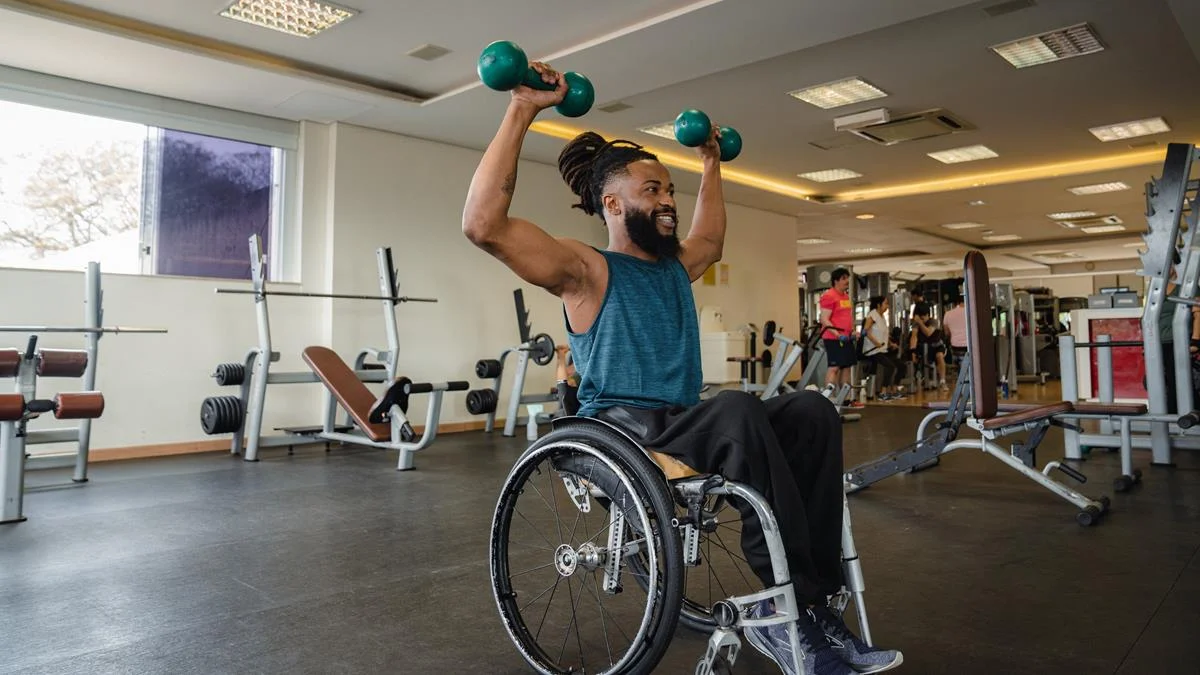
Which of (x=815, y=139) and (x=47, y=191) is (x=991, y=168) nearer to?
→ (x=815, y=139)

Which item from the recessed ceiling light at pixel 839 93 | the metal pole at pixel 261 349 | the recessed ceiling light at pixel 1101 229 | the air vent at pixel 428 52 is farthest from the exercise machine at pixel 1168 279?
the recessed ceiling light at pixel 1101 229

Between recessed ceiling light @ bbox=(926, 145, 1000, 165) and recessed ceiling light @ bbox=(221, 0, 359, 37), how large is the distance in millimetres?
4925

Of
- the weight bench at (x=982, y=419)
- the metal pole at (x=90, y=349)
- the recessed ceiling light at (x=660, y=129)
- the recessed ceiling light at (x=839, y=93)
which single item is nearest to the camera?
the weight bench at (x=982, y=419)

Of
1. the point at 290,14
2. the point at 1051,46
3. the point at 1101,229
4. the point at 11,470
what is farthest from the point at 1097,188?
the point at 11,470

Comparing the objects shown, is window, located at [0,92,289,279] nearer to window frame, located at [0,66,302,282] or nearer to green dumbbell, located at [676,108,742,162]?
window frame, located at [0,66,302,282]

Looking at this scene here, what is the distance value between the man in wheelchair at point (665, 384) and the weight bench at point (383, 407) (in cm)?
267

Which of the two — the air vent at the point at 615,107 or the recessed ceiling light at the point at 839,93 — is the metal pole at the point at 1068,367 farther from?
the air vent at the point at 615,107

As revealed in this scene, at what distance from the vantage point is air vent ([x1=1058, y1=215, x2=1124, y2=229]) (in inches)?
378

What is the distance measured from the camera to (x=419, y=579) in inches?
79.1

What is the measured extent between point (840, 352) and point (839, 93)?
2114 mm

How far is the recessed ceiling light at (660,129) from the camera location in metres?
5.80

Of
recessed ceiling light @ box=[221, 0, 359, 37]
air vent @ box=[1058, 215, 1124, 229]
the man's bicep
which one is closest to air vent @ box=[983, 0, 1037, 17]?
recessed ceiling light @ box=[221, 0, 359, 37]

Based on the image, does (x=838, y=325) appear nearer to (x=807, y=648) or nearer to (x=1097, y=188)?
(x=1097, y=188)

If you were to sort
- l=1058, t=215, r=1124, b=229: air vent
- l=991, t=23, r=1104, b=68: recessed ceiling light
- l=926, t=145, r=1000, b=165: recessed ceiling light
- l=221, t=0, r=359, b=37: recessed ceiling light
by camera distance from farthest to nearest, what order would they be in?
l=1058, t=215, r=1124, b=229: air vent, l=926, t=145, r=1000, b=165: recessed ceiling light, l=991, t=23, r=1104, b=68: recessed ceiling light, l=221, t=0, r=359, b=37: recessed ceiling light
